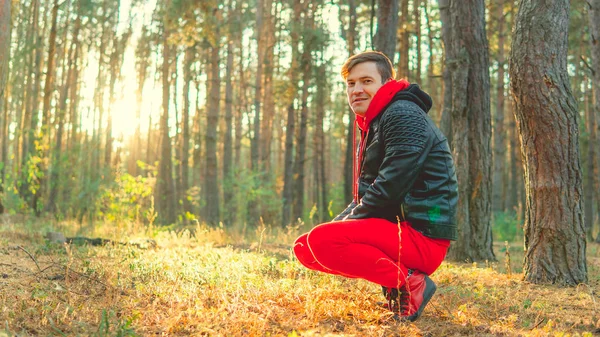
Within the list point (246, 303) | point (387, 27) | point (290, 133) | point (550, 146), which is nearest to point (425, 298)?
point (246, 303)

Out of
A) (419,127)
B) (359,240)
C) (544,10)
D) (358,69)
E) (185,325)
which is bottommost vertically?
(185,325)

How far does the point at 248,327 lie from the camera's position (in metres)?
3.30

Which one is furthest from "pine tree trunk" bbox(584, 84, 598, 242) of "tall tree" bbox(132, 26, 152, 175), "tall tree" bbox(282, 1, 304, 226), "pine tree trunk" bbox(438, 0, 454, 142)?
"tall tree" bbox(132, 26, 152, 175)

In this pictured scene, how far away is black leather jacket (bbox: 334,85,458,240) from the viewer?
3.37 m

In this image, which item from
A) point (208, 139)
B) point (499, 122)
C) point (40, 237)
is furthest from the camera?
point (499, 122)

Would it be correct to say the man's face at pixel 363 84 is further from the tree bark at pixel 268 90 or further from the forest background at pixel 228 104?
the tree bark at pixel 268 90

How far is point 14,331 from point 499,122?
675 inches

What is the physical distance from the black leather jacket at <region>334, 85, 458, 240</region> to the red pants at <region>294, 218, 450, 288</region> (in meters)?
0.08

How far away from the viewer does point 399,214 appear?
3586mm

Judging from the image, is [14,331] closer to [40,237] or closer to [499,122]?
[40,237]

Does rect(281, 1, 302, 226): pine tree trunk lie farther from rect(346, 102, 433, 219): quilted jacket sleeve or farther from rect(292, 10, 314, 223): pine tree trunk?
rect(346, 102, 433, 219): quilted jacket sleeve

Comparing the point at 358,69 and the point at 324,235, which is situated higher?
the point at 358,69

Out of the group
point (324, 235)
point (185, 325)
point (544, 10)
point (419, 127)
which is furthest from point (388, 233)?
point (544, 10)

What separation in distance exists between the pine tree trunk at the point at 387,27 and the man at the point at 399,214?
5.43m
